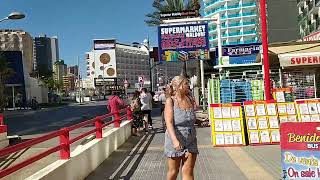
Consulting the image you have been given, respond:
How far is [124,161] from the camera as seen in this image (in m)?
11.6

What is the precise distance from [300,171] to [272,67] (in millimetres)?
10625

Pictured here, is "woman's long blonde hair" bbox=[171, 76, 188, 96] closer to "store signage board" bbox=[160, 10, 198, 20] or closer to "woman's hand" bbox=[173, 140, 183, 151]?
"woman's hand" bbox=[173, 140, 183, 151]

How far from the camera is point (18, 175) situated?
11477mm

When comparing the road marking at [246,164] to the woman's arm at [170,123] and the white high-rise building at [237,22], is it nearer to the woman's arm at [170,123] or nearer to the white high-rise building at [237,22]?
the woman's arm at [170,123]

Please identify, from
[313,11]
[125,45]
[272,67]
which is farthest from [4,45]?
[272,67]

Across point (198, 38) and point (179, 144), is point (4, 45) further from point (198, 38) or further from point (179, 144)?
point (179, 144)

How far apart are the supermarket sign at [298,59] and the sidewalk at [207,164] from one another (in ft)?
7.56

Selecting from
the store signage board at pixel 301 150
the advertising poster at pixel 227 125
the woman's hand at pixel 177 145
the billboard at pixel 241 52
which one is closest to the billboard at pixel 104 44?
the billboard at pixel 241 52

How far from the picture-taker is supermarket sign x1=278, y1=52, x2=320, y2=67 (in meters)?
13.9

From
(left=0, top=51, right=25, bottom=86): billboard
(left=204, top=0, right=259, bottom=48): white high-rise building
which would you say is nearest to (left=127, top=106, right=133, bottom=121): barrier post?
(left=0, top=51, right=25, bottom=86): billboard

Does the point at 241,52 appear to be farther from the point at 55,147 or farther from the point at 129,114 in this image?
the point at 55,147

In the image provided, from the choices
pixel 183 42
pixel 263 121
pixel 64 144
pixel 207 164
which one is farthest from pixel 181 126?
pixel 183 42

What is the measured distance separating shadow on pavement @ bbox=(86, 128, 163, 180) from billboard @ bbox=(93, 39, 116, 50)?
15264 cm

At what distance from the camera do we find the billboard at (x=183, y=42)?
24312 millimetres
